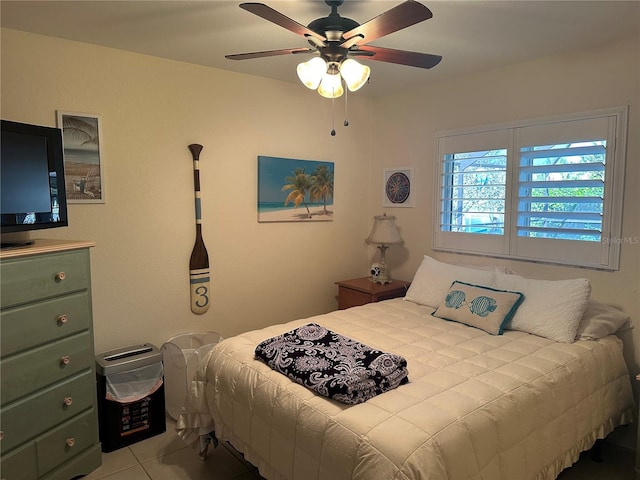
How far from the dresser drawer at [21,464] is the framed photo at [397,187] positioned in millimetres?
3102

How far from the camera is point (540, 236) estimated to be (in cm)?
292

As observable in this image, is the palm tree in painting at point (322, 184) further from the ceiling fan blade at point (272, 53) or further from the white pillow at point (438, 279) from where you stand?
the ceiling fan blade at point (272, 53)

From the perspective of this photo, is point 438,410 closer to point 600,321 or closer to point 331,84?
point 600,321

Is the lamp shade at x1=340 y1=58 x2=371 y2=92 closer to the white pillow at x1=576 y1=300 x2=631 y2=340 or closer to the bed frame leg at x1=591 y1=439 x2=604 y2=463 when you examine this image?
the white pillow at x1=576 y1=300 x2=631 y2=340

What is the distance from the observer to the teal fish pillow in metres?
2.54

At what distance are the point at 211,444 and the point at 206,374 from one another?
1.94 feet

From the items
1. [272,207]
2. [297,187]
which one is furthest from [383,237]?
[272,207]

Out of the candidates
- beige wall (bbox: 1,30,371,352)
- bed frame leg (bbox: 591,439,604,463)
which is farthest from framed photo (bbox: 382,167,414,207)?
bed frame leg (bbox: 591,439,604,463)

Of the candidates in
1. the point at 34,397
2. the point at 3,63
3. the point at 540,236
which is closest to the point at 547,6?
the point at 540,236

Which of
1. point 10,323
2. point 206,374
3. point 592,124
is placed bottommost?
point 206,374

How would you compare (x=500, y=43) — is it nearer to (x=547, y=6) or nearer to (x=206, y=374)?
(x=547, y=6)

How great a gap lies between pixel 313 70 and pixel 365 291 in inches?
79.2

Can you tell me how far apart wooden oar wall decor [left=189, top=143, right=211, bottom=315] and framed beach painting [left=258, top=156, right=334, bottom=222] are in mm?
529

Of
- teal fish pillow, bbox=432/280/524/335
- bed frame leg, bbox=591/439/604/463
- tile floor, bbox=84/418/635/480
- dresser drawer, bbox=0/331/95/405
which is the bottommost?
tile floor, bbox=84/418/635/480
